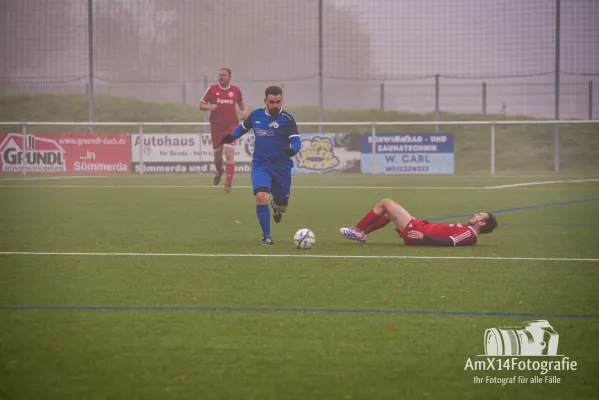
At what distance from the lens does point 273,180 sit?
10.8 metres

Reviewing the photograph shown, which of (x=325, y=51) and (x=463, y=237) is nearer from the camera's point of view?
(x=463, y=237)

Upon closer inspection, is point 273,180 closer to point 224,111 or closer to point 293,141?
point 293,141

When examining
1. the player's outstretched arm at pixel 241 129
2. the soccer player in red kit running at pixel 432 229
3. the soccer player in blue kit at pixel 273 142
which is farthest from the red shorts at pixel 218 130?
the soccer player in red kit running at pixel 432 229

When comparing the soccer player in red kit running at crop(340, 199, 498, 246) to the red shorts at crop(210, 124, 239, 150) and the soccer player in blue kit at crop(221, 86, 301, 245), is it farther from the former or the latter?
the red shorts at crop(210, 124, 239, 150)

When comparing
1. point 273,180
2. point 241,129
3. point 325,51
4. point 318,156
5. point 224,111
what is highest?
point 325,51

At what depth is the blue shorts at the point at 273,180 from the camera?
34.2ft

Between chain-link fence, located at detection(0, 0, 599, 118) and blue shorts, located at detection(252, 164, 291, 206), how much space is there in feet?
64.3

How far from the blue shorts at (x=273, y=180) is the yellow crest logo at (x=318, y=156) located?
17773 mm

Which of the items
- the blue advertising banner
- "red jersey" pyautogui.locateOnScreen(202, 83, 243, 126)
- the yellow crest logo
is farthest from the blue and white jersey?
the yellow crest logo

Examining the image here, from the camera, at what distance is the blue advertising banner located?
1114 inches

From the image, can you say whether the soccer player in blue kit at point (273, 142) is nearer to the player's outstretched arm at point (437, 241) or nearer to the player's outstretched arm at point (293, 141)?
the player's outstretched arm at point (293, 141)

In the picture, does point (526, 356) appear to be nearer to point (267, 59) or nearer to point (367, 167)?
point (367, 167)

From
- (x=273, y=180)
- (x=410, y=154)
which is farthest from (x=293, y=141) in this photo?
(x=410, y=154)

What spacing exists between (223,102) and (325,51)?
12108mm
